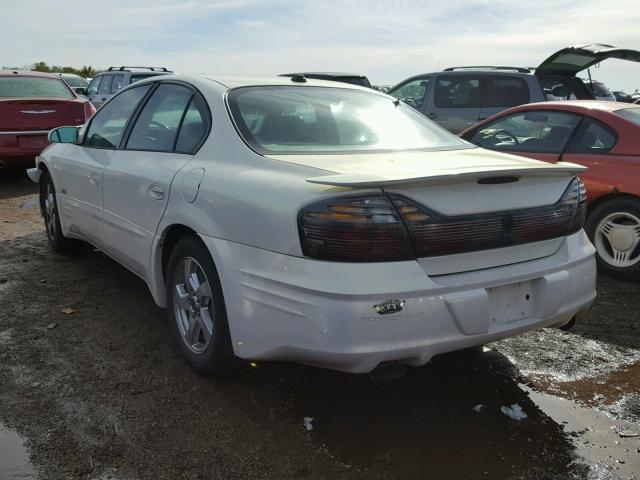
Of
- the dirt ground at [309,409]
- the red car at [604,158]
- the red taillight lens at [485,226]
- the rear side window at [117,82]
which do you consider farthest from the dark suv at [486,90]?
the rear side window at [117,82]

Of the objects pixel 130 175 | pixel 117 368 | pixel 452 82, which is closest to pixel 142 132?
pixel 130 175

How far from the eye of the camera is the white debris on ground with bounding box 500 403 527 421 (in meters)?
2.91

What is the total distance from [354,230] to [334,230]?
0.08 meters

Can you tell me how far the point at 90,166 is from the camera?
173 inches

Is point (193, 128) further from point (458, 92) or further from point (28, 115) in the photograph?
point (458, 92)

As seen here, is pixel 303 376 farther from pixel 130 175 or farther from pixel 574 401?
pixel 130 175

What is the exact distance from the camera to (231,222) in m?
2.79

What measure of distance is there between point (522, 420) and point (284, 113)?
1.98 metres

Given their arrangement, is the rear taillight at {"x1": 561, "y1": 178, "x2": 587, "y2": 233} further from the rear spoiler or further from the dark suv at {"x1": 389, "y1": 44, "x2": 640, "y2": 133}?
the dark suv at {"x1": 389, "y1": 44, "x2": 640, "y2": 133}

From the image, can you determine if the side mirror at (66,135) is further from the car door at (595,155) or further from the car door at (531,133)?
the car door at (595,155)

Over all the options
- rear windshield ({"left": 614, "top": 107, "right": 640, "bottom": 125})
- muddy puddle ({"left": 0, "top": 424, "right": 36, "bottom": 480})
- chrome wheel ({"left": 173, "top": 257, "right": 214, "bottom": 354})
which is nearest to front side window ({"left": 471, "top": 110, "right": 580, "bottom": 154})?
rear windshield ({"left": 614, "top": 107, "right": 640, "bottom": 125})

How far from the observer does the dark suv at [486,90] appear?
31.7 ft

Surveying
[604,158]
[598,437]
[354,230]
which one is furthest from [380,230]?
[604,158]

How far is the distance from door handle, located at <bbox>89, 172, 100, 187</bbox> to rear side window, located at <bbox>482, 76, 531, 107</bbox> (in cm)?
721
